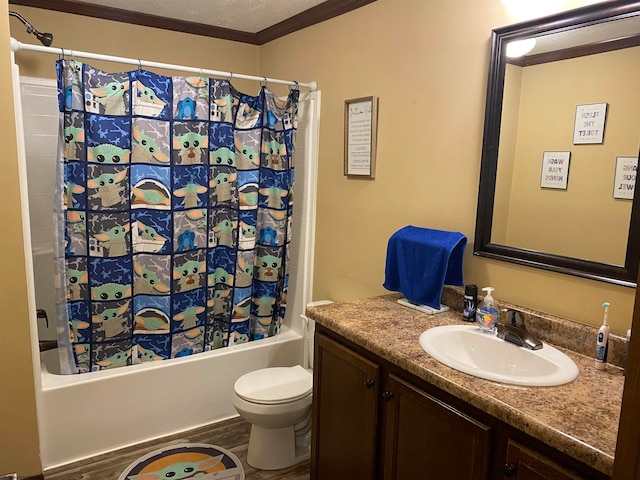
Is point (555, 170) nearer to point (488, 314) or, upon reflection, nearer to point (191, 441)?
point (488, 314)

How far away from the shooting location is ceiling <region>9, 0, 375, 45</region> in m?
2.73

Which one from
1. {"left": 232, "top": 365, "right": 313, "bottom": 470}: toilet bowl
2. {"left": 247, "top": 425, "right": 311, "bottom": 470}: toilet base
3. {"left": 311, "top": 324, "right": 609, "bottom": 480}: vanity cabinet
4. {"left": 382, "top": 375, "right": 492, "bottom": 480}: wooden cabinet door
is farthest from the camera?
{"left": 247, "top": 425, "right": 311, "bottom": 470}: toilet base

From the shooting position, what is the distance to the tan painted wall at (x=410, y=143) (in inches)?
72.6

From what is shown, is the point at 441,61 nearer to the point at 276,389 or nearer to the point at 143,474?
the point at 276,389

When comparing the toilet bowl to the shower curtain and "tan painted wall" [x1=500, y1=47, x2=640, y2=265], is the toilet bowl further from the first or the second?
"tan painted wall" [x1=500, y1=47, x2=640, y2=265]

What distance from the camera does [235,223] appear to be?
2738 mm

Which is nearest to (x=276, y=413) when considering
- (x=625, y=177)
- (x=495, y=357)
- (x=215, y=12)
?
(x=495, y=357)

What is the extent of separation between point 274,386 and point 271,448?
1.02ft

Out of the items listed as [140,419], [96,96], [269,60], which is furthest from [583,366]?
[269,60]

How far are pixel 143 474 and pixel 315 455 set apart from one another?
0.88 m

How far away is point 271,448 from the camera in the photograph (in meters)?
2.37

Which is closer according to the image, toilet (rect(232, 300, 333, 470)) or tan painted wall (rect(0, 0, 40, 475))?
tan painted wall (rect(0, 0, 40, 475))

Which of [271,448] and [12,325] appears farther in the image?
[271,448]

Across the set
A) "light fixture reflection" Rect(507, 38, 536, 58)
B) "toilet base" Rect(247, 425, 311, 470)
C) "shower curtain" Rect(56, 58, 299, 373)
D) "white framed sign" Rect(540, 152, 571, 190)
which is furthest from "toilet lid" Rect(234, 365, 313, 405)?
"light fixture reflection" Rect(507, 38, 536, 58)
